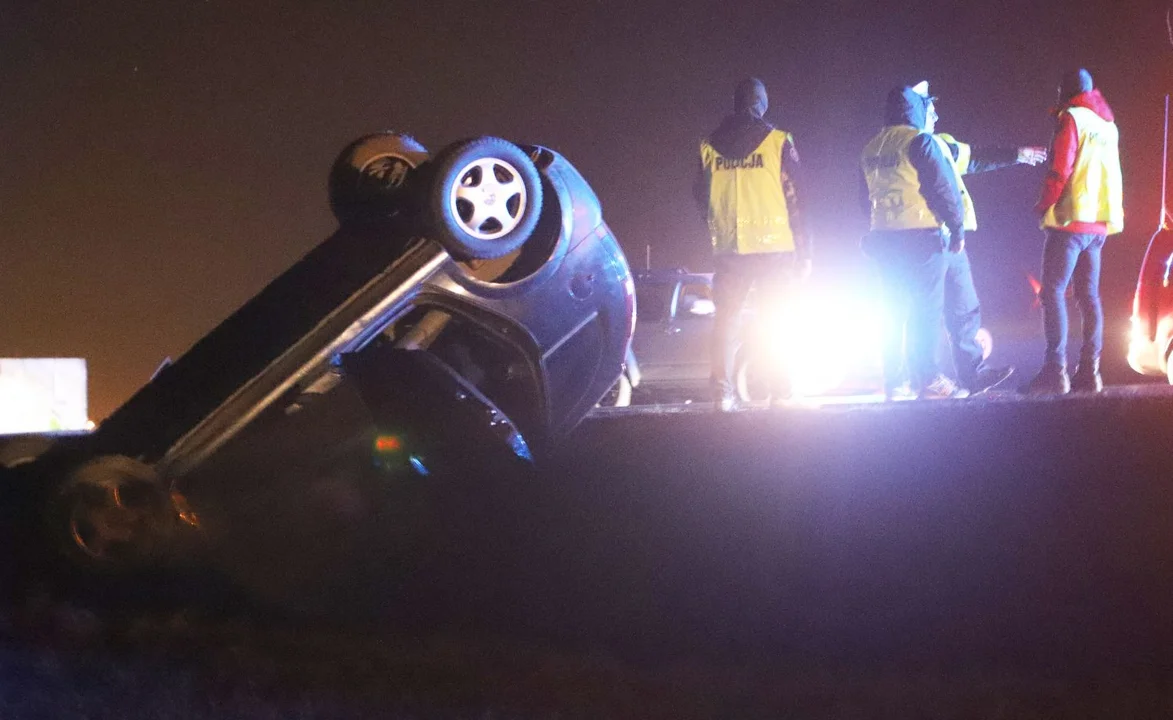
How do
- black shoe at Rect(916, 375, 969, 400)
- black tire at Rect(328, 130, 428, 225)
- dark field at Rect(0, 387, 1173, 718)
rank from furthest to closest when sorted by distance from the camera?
black shoe at Rect(916, 375, 969, 400) < black tire at Rect(328, 130, 428, 225) < dark field at Rect(0, 387, 1173, 718)

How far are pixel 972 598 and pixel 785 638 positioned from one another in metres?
0.47

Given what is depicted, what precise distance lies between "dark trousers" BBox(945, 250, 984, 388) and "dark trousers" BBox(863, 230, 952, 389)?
0.26 feet

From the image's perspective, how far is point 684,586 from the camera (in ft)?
7.73

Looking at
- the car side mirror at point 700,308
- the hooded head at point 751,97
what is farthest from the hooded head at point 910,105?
the car side mirror at point 700,308

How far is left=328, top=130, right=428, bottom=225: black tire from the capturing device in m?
2.68

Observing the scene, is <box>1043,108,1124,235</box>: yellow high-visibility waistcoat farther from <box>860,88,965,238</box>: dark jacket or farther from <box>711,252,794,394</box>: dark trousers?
<box>711,252,794,394</box>: dark trousers

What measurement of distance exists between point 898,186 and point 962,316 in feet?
2.77

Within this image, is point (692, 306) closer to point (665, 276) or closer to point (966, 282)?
point (665, 276)

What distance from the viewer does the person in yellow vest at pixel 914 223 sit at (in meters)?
4.95

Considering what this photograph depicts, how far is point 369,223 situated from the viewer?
8.81 feet

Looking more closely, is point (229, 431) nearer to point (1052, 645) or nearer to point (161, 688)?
point (161, 688)

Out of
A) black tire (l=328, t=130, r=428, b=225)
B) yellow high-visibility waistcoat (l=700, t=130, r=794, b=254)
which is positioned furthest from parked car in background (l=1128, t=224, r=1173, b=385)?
black tire (l=328, t=130, r=428, b=225)

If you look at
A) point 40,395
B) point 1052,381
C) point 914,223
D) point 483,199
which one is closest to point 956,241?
point 914,223

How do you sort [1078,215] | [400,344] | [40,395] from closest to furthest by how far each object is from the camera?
[400,344] < [1078,215] < [40,395]
